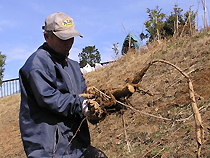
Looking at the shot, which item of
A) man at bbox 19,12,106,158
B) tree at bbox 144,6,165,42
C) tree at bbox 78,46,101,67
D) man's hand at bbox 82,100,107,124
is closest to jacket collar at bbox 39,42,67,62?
man at bbox 19,12,106,158

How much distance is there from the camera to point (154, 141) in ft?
15.8

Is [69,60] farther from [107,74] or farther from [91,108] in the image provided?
[107,74]

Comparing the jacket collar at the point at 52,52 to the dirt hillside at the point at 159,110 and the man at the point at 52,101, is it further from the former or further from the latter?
the dirt hillside at the point at 159,110

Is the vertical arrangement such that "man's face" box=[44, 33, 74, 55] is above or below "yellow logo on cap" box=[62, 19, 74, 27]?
below

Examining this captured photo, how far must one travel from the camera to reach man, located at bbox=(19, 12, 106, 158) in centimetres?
214

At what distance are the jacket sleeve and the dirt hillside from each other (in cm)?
37

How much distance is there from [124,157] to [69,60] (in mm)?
2748

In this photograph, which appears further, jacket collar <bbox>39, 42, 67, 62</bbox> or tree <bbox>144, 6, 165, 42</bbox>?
tree <bbox>144, 6, 165, 42</bbox>

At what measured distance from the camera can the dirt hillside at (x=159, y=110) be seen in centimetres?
437

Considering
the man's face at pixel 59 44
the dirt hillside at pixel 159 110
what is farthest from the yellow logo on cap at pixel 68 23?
the dirt hillside at pixel 159 110

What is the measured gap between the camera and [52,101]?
2.10 m

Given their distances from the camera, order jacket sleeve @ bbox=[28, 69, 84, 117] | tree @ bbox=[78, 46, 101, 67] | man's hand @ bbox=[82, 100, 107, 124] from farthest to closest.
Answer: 1. tree @ bbox=[78, 46, 101, 67]
2. man's hand @ bbox=[82, 100, 107, 124]
3. jacket sleeve @ bbox=[28, 69, 84, 117]

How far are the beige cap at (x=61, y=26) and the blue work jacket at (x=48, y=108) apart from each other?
15cm

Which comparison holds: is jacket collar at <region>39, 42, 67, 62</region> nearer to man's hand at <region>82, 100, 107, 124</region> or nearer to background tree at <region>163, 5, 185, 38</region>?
man's hand at <region>82, 100, 107, 124</region>
